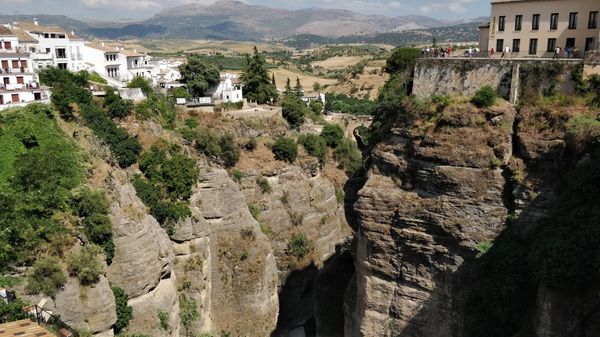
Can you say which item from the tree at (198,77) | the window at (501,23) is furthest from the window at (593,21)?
the tree at (198,77)

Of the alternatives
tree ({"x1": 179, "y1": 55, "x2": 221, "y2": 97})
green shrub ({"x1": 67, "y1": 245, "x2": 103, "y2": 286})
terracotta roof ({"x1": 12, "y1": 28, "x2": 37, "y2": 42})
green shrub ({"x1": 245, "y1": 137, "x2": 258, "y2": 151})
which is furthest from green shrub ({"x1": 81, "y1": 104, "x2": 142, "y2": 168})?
tree ({"x1": 179, "y1": 55, "x2": 221, "y2": 97})

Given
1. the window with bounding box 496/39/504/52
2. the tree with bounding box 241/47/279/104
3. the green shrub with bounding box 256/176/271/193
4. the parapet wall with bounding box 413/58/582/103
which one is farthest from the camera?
the tree with bounding box 241/47/279/104

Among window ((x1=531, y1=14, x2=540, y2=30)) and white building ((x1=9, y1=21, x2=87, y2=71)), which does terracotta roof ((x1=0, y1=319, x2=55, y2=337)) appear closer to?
window ((x1=531, y1=14, x2=540, y2=30))

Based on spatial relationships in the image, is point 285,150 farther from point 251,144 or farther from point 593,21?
point 593,21

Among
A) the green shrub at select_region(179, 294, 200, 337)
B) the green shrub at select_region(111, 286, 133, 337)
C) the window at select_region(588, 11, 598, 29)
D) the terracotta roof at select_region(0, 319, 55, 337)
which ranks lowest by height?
the green shrub at select_region(179, 294, 200, 337)

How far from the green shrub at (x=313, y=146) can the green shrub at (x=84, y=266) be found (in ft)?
81.3

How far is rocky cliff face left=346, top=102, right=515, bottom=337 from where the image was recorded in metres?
21.6

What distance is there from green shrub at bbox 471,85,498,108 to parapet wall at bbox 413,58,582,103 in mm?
1077

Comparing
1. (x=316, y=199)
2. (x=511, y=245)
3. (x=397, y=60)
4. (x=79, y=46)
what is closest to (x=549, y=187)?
(x=511, y=245)

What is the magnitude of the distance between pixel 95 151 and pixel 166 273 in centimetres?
807

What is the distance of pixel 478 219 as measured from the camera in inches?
850

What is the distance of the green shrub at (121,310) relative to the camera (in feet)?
82.7

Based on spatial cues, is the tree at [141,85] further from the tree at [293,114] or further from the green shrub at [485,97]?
the green shrub at [485,97]

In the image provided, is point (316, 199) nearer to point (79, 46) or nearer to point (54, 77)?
point (54, 77)
